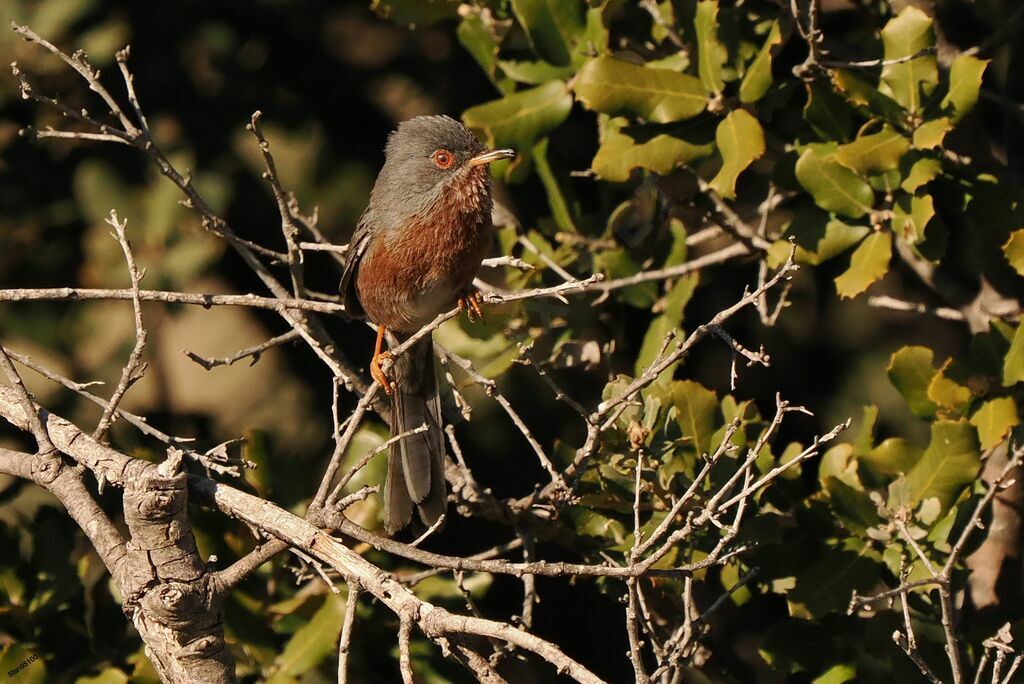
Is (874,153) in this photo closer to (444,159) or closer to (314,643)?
(444,159)

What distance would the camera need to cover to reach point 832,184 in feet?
11.9

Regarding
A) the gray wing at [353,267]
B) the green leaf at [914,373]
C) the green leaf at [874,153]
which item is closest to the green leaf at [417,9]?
the gray wing at [353,267]

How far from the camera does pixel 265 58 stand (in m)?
5.41

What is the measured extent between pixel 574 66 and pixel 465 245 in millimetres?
704

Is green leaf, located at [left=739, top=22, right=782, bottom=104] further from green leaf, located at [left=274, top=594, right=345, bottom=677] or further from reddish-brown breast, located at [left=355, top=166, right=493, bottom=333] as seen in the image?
green leaf, located at [left=274, top=594, right=345, bottom=677]

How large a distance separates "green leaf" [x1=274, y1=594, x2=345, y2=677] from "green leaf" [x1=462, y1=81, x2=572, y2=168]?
63.9 inches

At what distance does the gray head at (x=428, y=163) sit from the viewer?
401cm

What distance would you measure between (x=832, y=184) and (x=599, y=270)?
87 centimetres

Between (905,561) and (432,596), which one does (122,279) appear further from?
(905,561)

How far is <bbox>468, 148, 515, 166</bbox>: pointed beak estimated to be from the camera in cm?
387

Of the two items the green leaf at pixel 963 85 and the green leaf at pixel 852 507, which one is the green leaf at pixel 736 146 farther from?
the green leaf at pixel 852 507

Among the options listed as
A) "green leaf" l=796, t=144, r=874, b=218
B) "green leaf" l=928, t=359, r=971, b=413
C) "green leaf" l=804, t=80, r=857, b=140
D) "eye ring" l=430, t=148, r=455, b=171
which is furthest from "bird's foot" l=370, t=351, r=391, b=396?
"green leaf" l=928, t=359, r=971, b=413

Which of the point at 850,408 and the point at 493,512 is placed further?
the point at 850,408

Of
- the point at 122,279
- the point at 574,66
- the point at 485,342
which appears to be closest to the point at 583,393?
the point at 485,342
